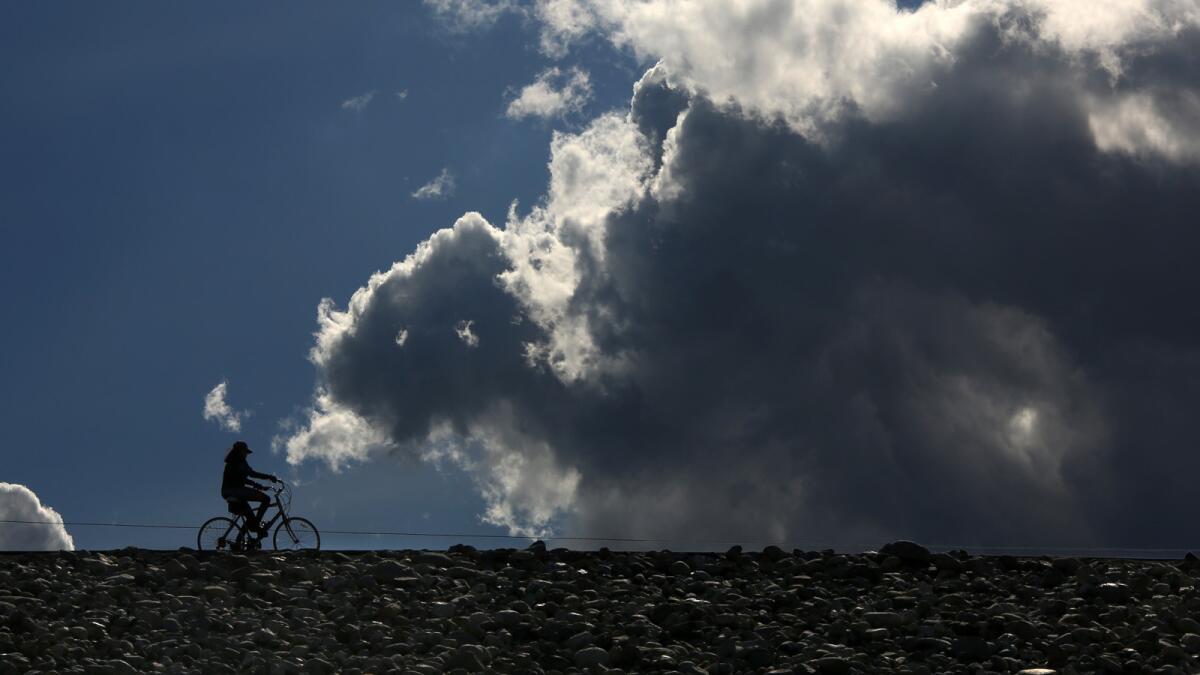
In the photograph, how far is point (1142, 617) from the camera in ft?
53.1

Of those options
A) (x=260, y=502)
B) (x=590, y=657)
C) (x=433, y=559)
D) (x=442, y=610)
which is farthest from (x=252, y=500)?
(x=590, y=657)

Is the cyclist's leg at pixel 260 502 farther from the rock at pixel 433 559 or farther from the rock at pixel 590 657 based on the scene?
the rock at pixel 590 657

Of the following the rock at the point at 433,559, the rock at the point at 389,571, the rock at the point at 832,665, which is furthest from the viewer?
the rock at the point at 433,559

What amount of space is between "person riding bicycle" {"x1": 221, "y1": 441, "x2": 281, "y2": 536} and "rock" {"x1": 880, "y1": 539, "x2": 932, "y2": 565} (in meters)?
9.04

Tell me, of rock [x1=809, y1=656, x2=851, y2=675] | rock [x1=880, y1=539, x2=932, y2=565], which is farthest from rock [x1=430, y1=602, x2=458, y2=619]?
rock [x1=880, y1=539, x2=932, y2=565]

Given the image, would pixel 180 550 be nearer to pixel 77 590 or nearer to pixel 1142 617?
pixel 77 590

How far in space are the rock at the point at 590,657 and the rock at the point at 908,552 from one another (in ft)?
19.6

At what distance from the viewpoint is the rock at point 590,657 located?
1452cm

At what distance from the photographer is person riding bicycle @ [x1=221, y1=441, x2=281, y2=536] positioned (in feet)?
67.2

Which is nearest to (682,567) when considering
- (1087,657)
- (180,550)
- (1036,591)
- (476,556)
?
(476,556)

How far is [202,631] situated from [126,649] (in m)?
0.89

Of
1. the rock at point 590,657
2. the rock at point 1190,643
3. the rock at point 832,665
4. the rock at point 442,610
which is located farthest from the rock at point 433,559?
the rock at point 1190,643

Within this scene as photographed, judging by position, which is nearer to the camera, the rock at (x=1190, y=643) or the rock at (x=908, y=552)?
the rock at (x=1190, y=643)

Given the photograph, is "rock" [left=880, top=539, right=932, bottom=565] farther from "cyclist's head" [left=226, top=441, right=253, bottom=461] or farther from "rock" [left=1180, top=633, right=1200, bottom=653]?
"cyclist's head" [left=226, top=441, right=253, bottom=461]
